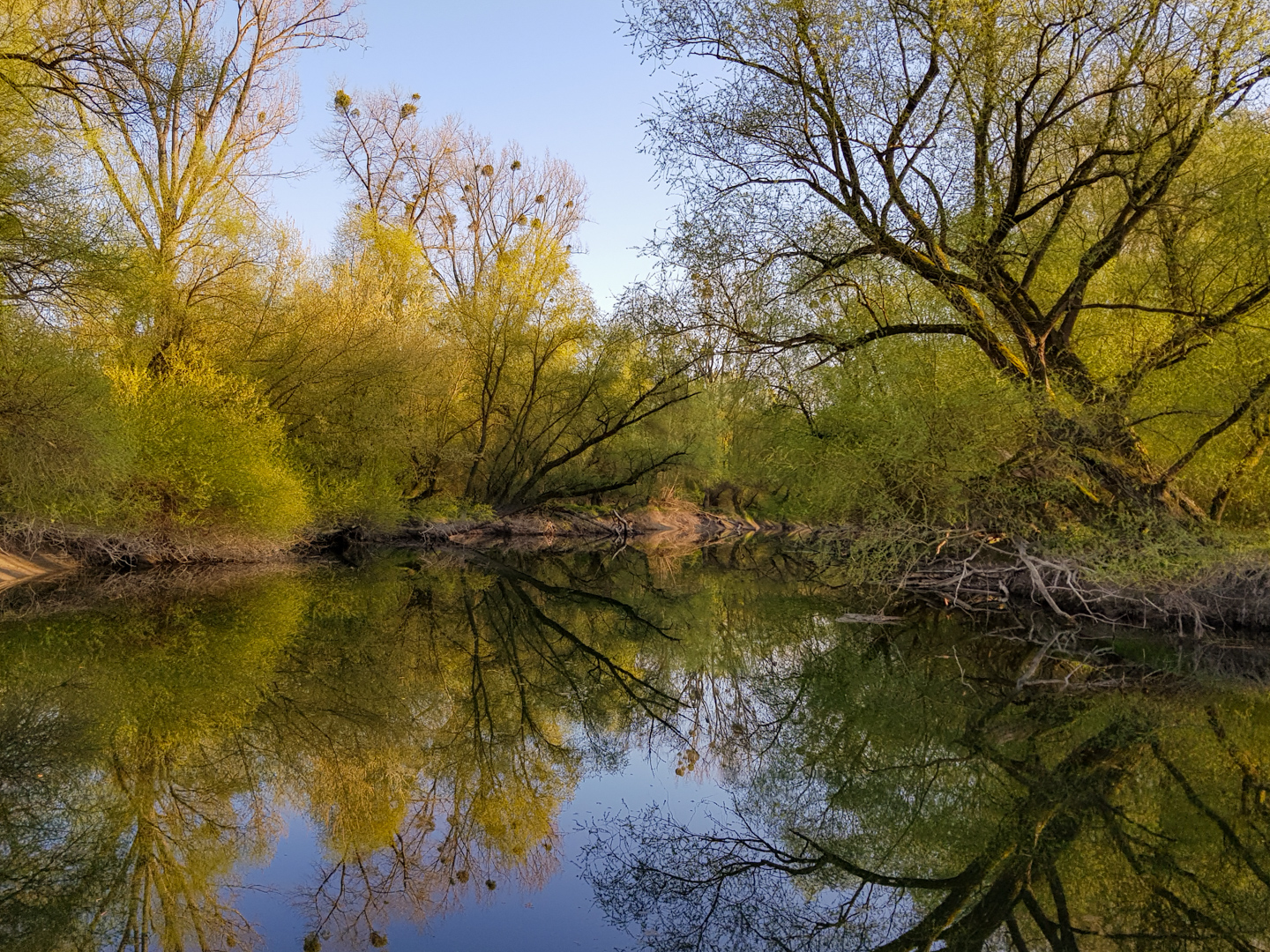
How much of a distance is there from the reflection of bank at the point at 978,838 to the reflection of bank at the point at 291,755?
0.88m

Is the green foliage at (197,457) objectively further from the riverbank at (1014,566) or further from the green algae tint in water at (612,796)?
the green algae tint in water at (612,796)

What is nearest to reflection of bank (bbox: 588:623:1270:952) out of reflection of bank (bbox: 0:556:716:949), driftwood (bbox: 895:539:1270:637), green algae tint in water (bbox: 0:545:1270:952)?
green algae tint in water (bbox: 0:545:1270:952)

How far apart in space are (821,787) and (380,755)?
2688 mm

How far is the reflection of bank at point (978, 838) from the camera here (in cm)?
367

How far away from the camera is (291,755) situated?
561 cm

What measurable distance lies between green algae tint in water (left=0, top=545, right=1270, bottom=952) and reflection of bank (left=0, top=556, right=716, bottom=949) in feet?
0.08

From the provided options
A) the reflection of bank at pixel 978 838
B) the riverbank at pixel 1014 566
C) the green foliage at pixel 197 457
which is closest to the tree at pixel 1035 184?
the riverbank at pixel 1014 566

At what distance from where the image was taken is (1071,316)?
10250 millimetres

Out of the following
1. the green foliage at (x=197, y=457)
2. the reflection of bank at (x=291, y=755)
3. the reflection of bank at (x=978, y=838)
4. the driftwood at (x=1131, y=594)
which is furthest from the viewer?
the green foliage at (x=197, y=457)

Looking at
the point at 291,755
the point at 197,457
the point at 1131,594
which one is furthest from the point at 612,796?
the point at 197,457

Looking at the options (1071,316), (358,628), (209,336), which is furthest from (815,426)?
(209,336)

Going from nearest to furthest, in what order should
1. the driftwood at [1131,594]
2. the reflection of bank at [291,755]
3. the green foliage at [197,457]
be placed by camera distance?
the reflection of bank at [291,755] → the driftwood at [1131,594] → the green foliage at [197,457]

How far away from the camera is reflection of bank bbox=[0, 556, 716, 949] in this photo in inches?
150

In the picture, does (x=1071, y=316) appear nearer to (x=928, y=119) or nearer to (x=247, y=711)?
(x=928, y=119)
